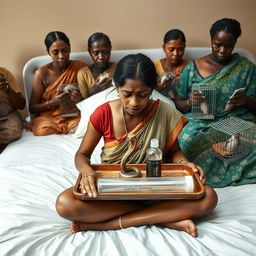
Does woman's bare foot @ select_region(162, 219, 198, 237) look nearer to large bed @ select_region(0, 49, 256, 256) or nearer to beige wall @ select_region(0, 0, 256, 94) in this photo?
large bed @ select_region(0, 49, 256, 256)

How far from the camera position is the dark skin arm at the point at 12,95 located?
2481mm

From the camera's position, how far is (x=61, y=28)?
10.3 ft

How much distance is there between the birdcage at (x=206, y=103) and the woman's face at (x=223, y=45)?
0.77 ft

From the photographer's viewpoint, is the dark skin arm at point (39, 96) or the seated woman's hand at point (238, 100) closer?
the seated woman's hand at point (238, 100)

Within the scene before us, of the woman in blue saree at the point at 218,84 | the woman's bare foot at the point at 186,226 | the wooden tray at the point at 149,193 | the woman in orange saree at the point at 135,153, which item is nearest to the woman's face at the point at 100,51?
the woman in blue saree at the point at 218,84

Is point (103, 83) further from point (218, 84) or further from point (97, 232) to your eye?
point (97, 232)

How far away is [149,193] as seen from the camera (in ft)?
4.64

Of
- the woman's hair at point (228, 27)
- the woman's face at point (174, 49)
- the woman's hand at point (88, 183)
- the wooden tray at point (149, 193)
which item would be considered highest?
the woman's hair at point (228, 27)

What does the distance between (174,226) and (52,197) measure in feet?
2.30

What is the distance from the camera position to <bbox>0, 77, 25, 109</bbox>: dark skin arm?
2.48 meters

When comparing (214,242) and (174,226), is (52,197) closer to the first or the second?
(174,226)

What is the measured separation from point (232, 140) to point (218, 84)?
56cm

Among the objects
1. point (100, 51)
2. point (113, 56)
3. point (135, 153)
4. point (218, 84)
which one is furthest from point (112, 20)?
point (135, 153)

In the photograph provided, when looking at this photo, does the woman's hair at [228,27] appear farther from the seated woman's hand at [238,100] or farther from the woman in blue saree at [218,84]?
the seated woman's hand at [238,100]
